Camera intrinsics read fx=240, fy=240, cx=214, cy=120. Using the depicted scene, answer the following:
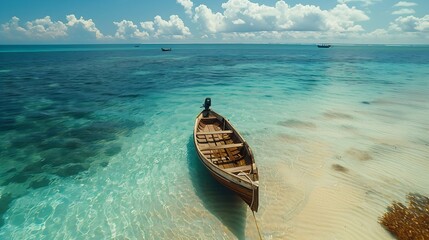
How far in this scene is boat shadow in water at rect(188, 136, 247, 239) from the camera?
1031cm

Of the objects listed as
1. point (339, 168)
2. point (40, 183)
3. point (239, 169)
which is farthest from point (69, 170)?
point (339, 168)

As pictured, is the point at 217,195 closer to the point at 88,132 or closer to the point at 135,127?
the point at 135,127

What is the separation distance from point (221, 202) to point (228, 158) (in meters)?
2.63

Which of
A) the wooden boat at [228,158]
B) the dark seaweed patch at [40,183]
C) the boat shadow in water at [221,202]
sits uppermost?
the wooden boat at [228,158]

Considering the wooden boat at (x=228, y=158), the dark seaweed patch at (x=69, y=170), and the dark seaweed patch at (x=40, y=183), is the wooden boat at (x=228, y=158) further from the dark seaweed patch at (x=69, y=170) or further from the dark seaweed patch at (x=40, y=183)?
the dark seaweed patch at (x=40, y=183)

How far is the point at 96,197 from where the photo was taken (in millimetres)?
12094

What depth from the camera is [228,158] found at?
13320mm

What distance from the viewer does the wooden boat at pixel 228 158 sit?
9.69 metres

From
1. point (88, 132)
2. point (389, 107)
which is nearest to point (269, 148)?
point (88, 132)

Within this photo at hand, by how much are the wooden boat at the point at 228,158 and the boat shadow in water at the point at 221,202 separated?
111 centimetres

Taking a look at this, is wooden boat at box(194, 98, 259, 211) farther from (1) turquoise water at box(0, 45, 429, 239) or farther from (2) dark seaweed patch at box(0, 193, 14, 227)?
(2) dark seaweed patch at box(0, 193, 14, 227)

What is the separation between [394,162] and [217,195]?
11.3 m

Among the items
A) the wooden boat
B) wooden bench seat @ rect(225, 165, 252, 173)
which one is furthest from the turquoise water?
wooden bench seat @ rect(225, 165, 252, 173)

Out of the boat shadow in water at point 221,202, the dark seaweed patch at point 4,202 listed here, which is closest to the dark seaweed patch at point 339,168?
the boat shadow in water at point 221,202
